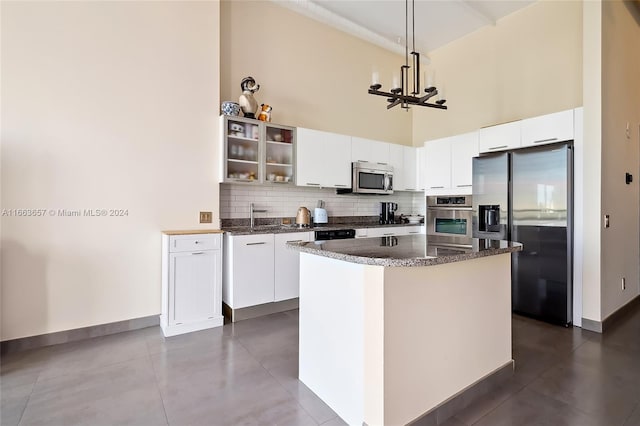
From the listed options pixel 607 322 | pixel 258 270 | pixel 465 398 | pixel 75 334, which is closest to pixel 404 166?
pixel 258 270

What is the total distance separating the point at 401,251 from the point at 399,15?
4173mm

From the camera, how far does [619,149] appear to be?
133 inches

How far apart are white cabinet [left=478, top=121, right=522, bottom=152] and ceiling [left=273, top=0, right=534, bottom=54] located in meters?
1.80

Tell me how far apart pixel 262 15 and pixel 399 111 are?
8.99 feet

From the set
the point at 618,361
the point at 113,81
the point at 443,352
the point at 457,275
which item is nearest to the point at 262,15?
the point at 113,81

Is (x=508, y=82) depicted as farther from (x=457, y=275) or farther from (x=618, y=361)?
(x=457, y=275)

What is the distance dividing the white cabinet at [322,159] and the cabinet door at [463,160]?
1530 millimetres

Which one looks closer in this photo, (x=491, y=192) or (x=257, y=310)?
(x=257, y=310)

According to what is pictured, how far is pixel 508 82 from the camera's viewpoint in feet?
14.6

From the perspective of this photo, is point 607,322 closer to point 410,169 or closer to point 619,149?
point 619,149

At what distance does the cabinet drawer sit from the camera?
2945mm

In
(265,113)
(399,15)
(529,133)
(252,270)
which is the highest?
(399,15)

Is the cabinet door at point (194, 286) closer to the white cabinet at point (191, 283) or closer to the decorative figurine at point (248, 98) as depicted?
the white cabinet at point (191, 283)

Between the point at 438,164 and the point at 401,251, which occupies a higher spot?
the point at 438,164
